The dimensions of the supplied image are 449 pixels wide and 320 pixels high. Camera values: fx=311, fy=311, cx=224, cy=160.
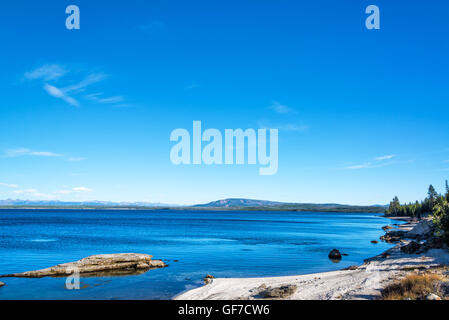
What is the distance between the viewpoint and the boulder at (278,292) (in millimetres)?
22186

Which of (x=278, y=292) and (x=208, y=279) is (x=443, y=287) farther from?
(x=208, y=279)

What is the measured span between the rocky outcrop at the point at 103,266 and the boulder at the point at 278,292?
19.0m

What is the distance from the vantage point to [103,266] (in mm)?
36594

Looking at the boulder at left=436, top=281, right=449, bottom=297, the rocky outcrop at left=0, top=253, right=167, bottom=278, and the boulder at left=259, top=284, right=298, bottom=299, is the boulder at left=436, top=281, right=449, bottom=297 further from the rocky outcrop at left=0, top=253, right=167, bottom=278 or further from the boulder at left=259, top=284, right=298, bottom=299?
the rocky outcrop at left=0, top=253, right=167, bottom=278

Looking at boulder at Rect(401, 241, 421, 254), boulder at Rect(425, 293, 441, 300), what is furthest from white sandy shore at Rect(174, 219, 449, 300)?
boulder at Rect(401, 241, 421, 254)

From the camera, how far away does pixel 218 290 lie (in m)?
26.5

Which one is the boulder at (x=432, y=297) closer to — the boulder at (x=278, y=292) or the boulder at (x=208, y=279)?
the boulder at (x=278, y=292)

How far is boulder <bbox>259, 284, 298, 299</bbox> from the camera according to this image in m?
22.2

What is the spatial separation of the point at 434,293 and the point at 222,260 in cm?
3169

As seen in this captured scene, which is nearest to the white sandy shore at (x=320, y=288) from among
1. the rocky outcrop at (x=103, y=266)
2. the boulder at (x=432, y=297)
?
the boulder at (x=432, y=297)

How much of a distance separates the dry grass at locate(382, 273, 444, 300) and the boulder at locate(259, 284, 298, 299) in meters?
6.43
